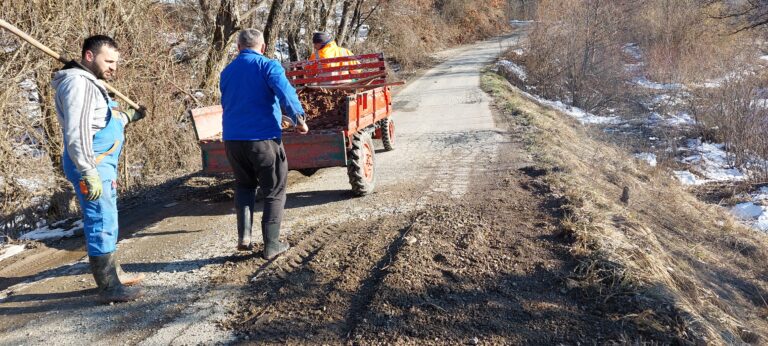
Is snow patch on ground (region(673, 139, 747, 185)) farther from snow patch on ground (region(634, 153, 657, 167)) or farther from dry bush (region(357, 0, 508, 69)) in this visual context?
dry bush (region(357, 0, 508, 69))

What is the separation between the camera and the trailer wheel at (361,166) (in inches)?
233

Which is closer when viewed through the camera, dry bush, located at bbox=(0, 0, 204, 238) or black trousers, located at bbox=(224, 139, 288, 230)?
black trousers, located at bbox=(224, 139, 288, 230)

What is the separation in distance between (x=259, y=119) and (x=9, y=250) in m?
2.95

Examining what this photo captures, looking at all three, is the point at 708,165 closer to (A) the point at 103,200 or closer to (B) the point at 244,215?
(B) the point at 244,215

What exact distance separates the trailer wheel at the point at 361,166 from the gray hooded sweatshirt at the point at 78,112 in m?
Result: 2.96

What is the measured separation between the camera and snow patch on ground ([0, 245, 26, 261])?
4824 millimetres

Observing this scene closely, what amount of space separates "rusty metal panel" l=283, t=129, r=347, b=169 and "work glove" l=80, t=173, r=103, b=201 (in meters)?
2.44

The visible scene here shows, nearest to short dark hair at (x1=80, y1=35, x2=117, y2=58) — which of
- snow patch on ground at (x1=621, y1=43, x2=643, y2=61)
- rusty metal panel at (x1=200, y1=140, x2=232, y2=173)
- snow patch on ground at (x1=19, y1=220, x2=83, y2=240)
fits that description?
rusty metal panel at (x1=200, y1=140, x2=232, y2=173)

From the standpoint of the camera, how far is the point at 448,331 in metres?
3.03

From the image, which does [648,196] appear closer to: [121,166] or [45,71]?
[121,166]

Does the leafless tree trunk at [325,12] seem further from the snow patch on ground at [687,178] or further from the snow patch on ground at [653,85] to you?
the snow patch on ground at [653,85]

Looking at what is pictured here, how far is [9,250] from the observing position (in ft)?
16.2

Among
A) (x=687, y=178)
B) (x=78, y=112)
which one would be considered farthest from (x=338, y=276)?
(x=687, y=178)

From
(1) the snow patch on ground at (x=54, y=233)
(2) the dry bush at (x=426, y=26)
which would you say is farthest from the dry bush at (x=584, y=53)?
(1) the snow patch on ground at (x=54, y=233)
